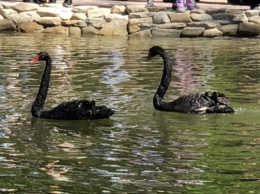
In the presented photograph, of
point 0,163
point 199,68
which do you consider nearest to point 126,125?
point 0,163

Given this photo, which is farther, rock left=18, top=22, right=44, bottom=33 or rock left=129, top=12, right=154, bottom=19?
rock left=18, top=22, right=44, bottom=33

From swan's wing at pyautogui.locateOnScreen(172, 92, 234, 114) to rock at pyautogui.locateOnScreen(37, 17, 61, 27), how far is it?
44.1 feet

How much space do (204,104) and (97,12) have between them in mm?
13394

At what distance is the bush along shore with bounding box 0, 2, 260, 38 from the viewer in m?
21.0

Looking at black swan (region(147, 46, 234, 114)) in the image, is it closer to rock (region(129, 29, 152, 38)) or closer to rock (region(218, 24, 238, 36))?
rock (region(218, 24, 238, 36))

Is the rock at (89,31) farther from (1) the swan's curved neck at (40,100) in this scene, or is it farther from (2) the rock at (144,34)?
(1) the swan's curved neck at (40,100)

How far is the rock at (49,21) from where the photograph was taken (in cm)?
2272

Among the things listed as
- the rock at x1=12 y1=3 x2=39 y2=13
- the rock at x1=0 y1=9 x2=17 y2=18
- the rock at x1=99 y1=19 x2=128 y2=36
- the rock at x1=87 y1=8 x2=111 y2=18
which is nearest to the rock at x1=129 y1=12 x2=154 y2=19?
the rock at x1=99 y1=19 x2=128 y2=36

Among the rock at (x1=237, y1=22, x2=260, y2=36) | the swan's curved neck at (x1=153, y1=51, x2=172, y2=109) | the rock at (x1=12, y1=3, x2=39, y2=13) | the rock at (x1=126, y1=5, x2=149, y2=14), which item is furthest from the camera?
the rock at (x1=12, y1=3, x2=39, y2=13)

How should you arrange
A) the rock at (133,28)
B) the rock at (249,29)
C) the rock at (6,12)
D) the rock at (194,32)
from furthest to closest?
the rock at (6,12) → the rock at (133,28) → the rock at (194,32) → the rock at (249,29)

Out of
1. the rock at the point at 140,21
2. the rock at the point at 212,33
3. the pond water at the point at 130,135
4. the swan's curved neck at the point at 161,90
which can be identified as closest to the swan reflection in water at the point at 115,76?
the pond water at the point at 130,135

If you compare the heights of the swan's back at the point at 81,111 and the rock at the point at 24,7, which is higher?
the swan's back at the point at 81,111

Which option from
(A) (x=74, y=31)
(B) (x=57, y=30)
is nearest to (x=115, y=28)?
(A) (x=74, y=31)

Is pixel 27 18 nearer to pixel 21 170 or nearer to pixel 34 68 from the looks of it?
pixel 34 68
